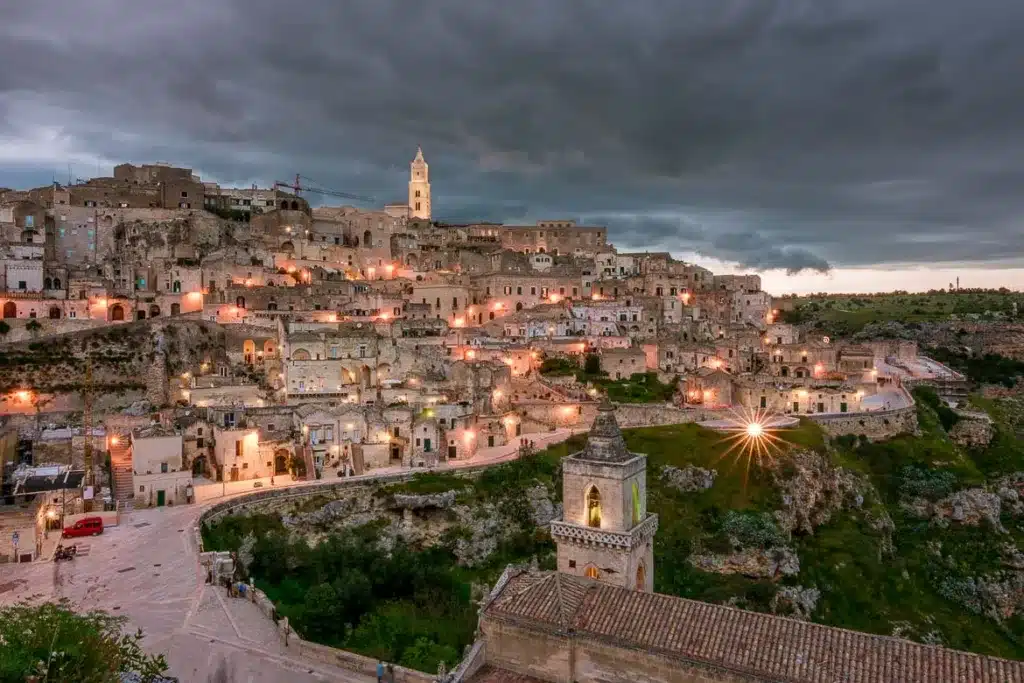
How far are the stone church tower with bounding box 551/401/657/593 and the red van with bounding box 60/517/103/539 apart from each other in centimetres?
2185

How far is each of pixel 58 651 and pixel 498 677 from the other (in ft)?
31.3

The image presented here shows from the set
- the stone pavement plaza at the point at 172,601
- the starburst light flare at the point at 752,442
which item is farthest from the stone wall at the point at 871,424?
the stone pavement plaza at the point at 172,601

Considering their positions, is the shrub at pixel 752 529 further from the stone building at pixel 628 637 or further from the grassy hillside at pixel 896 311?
the grassy hillside at pixel 896 311

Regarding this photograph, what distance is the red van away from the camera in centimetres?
3075

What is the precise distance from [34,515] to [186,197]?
5701 centimetres

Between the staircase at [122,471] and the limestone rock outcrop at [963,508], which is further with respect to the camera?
the limestone rock outcrop at [963,508]

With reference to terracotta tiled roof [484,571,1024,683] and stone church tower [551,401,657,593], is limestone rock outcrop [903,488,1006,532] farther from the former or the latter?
terracotta tiled roof [484,571,1024,683]

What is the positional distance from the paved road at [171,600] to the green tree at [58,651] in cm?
392

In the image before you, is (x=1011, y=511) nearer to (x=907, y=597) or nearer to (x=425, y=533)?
(x=907, y=597)

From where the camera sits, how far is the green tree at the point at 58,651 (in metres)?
13.1

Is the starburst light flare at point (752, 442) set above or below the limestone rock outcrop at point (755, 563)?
above

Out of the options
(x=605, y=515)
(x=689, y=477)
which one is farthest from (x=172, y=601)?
(x=689, y=477)

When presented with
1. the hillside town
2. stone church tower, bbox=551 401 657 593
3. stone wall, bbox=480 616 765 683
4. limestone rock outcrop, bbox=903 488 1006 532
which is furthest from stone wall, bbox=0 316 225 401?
limestone rock outcrop, bbox=903 488 1006 532

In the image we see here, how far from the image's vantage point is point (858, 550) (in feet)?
122
